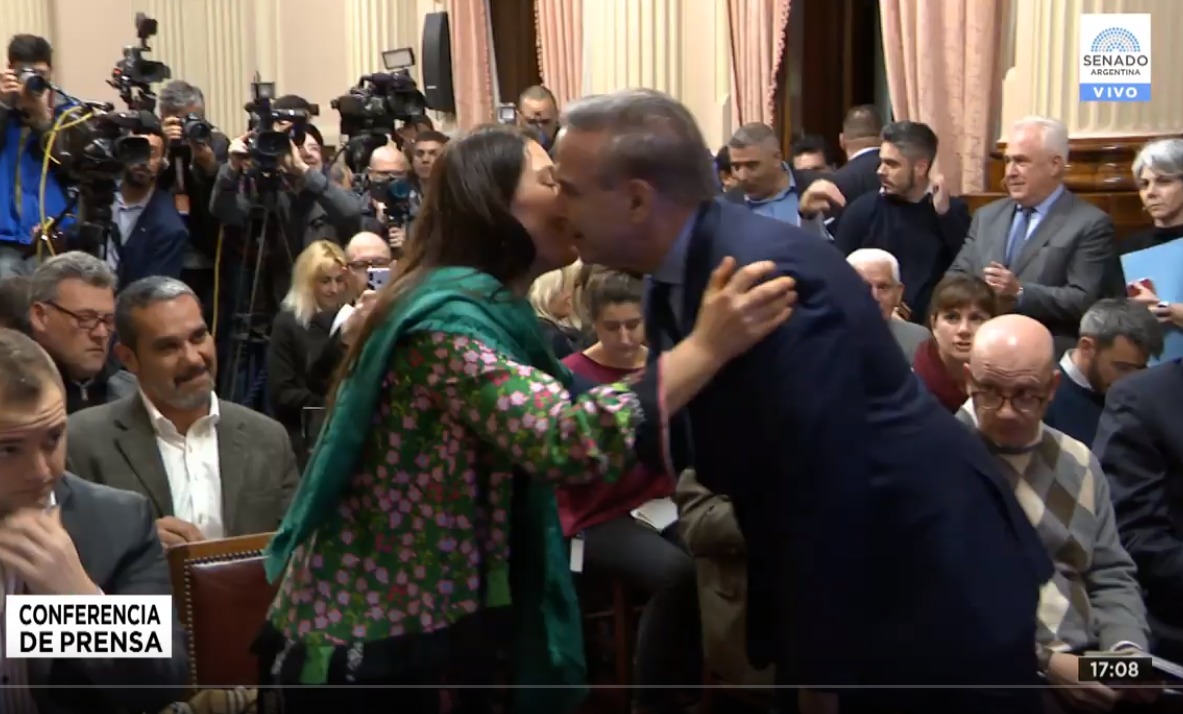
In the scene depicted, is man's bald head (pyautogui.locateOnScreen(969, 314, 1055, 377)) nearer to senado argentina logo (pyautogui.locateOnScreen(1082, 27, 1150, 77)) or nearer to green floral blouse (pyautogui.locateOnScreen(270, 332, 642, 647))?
green floral blouse (pyautogui.locateOnScreen(270, 332, 642, 647))

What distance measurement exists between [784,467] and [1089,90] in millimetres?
3667

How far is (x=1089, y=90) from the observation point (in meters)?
4.86

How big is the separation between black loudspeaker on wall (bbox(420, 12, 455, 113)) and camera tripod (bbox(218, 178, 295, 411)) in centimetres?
373

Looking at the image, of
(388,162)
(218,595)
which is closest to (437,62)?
(388,162)

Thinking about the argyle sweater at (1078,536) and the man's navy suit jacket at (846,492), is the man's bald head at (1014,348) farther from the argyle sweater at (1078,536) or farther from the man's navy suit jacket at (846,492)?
the man's navy suit jacket at (846,492)

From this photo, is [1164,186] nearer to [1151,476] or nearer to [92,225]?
[1151,476]

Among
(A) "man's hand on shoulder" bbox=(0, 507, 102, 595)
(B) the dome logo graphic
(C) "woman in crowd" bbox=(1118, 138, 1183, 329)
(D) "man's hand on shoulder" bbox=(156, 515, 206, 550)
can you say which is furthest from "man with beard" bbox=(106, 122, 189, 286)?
(A) "man's hand on shoulder" bbox=(0, 507, 102, 595)

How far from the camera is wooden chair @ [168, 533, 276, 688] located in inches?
87.2

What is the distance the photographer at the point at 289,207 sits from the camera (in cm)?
563

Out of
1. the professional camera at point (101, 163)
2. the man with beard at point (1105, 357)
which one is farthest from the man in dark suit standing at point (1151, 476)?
the professional camera at point (101, 163)

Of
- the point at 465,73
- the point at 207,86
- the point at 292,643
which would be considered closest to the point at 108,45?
the point at 207,86

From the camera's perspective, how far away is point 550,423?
5.26ft

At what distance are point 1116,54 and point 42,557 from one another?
4046mm

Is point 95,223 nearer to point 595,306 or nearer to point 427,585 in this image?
point 595,306
